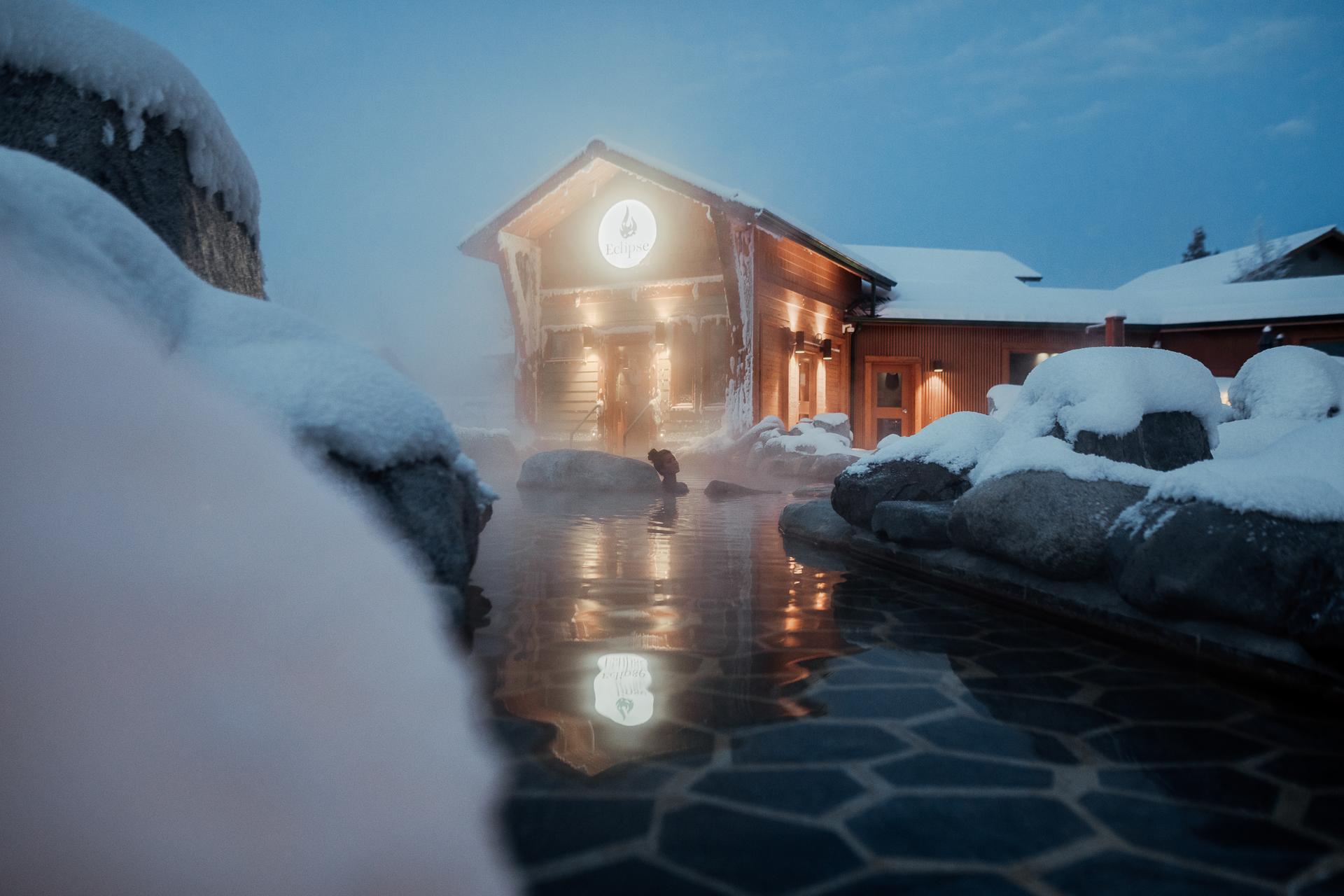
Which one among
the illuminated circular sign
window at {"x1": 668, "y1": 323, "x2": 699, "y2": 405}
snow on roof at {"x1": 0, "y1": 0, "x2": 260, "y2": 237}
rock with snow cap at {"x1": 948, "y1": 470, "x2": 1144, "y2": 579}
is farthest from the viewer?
the illuminated circular sign

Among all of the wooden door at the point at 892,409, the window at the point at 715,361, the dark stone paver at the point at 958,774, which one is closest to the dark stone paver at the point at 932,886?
the dark stone paver at the point at 958,774

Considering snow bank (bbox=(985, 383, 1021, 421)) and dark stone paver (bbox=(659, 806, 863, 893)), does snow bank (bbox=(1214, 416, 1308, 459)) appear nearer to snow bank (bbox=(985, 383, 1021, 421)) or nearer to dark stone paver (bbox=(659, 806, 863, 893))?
dark stone paver (bbox=(659, 806, 863, 893))

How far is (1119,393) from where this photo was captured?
5277mm

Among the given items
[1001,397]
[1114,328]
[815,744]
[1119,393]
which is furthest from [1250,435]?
[1114,328]

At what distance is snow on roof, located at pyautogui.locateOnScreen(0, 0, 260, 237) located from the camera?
3898mm

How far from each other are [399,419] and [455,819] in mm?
1881

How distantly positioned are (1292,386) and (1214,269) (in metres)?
24.1

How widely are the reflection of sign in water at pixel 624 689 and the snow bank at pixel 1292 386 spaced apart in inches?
274

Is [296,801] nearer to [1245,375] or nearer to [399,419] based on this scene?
[399,419]

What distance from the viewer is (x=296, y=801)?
2010 millimetres

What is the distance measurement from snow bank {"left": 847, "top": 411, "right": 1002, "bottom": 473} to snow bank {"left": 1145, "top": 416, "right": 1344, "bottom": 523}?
7.85ft

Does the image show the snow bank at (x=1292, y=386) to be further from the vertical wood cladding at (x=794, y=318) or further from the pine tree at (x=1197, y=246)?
the pine tree at (x=1197, y=246)

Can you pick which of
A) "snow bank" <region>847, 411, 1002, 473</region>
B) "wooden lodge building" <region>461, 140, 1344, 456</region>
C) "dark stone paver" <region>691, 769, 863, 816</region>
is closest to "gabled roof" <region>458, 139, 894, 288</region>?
"wooden lodge building" <region>461, 140, 1344, 456</region>

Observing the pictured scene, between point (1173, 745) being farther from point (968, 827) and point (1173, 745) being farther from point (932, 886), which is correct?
point (932, 886)
